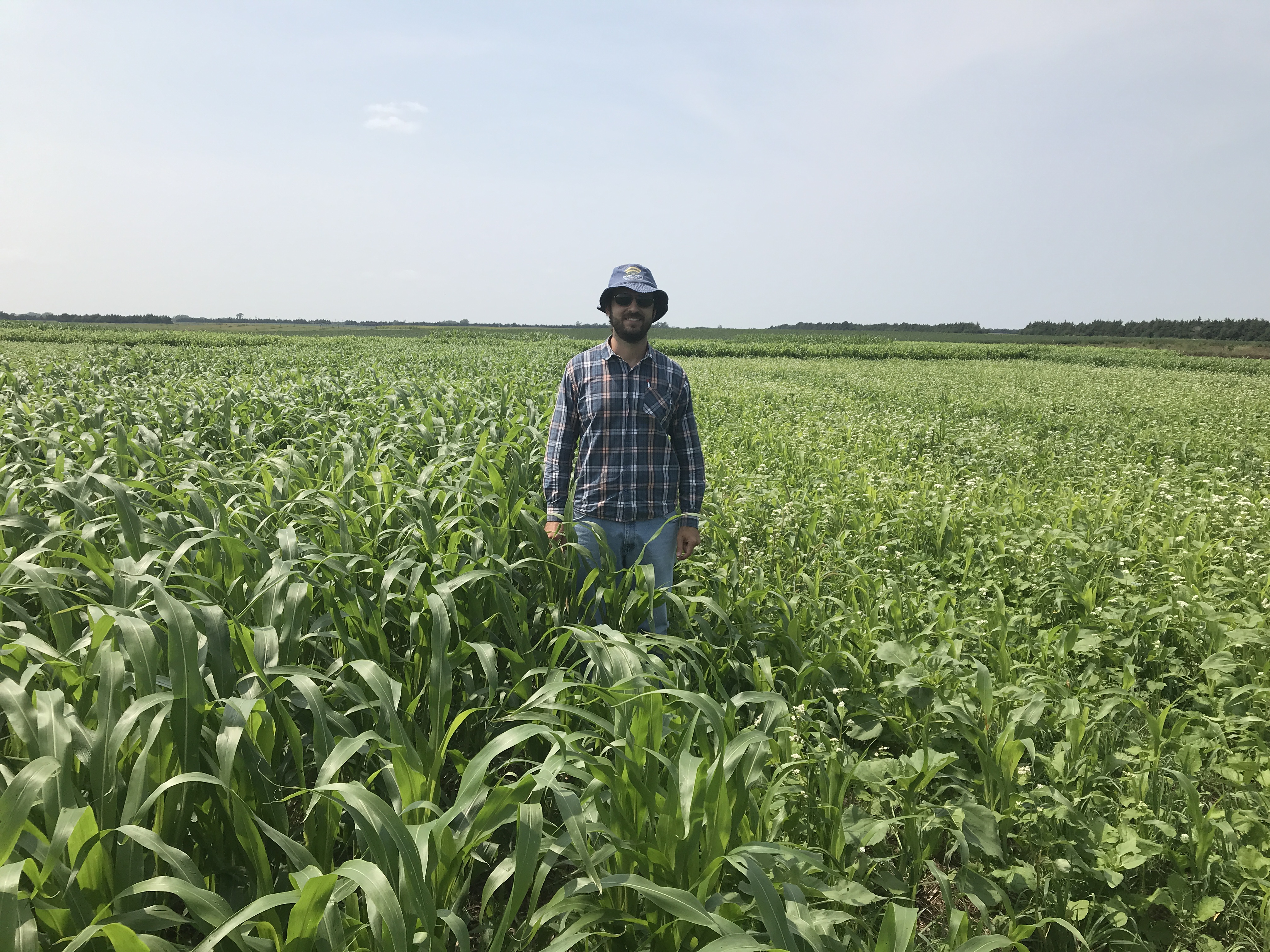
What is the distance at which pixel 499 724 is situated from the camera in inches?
104

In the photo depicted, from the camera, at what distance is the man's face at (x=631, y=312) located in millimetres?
3320

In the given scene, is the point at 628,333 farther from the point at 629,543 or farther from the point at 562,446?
the point at 629,543

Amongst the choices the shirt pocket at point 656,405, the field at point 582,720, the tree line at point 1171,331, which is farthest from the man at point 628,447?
the tree line at point 1171,331

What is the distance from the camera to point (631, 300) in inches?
131

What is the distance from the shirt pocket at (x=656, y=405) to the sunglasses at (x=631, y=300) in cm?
44

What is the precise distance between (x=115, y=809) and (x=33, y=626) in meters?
1.63

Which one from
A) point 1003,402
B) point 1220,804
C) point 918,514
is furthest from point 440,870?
point 1003,402

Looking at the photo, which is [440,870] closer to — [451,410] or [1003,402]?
[451,410]

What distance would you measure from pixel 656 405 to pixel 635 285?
630 millimetres

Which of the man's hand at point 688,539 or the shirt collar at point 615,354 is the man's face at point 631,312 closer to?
the shirt collar at point 615,354

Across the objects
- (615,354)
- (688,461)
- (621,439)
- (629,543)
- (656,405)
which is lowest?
(629,543)

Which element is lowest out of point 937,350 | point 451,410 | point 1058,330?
point 451,410

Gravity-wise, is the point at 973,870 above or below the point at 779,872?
below

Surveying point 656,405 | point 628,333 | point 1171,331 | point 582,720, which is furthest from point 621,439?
point 1171,331
